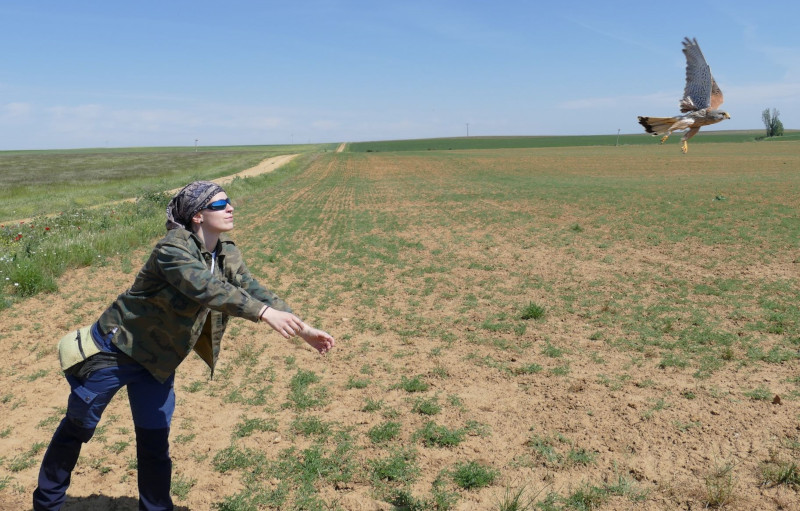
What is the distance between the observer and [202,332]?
127 inches

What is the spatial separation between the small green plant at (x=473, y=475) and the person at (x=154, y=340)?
164 cm

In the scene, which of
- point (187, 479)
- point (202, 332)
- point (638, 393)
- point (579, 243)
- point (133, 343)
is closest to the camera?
point (133, 343)

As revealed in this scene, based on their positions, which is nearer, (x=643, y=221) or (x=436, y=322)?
(x=436, y=322)

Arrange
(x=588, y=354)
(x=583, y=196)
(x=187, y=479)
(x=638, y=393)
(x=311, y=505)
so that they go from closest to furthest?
(x=311, y=505)
(x=187, y=479)
(x=638, y=393)
(x=588, y=354)
(x=583, y=196)

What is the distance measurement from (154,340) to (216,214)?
2.40ft

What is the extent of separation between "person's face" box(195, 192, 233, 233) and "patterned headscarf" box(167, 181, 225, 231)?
0.02 m

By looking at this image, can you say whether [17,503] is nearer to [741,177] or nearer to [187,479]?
[187,479]

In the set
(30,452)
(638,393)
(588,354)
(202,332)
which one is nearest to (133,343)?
(202,332)

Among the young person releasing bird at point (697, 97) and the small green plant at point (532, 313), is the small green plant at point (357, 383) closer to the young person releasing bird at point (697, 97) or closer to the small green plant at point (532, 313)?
the small green plant at point (532, 313)

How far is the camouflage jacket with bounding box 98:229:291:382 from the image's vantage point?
2723mm

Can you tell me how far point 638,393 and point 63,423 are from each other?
4710 millimetres

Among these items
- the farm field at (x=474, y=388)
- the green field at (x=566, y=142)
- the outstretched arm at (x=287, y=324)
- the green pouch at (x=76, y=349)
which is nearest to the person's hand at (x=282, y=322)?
the outstretched arm at (x=287, y=324)

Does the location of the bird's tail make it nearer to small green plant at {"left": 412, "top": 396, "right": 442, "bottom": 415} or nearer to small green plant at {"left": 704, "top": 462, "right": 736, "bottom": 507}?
small green plant at {"left": 704, "top": 462, "right": 736, "bottom": 507}

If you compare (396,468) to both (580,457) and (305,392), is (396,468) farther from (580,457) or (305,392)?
(305,392)
